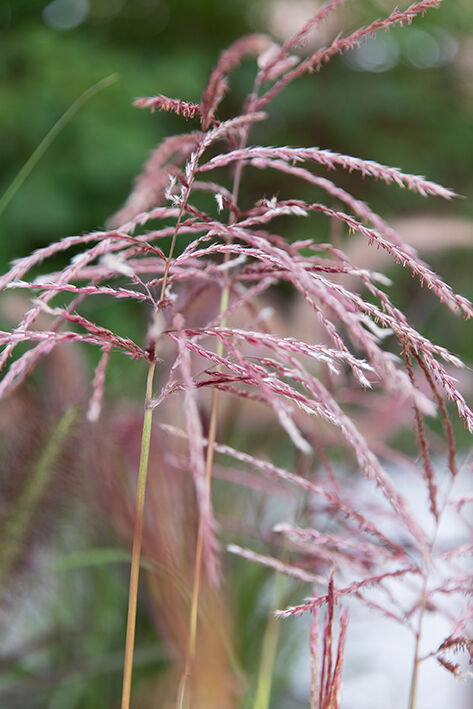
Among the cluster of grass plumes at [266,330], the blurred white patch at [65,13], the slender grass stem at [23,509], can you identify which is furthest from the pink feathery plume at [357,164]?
the blurred white patch at [65,13]

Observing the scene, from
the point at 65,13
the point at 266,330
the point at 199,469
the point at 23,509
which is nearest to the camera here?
the point at 199,469

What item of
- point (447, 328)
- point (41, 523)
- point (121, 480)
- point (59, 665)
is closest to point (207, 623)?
point (121, 480)

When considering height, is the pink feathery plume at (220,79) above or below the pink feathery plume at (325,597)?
above

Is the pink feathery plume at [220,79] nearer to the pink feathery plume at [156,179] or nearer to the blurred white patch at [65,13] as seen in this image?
the pink feathery plume at [156,179]

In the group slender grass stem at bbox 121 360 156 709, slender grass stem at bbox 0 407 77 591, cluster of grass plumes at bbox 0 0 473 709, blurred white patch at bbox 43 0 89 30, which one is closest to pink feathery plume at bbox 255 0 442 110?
cluster of grass plumes at bbox 0 0 473 709

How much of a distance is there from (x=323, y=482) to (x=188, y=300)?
123 mm

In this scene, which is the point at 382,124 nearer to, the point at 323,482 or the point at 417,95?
the point at 417,95

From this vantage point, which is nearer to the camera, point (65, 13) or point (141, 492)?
point (141, 492)

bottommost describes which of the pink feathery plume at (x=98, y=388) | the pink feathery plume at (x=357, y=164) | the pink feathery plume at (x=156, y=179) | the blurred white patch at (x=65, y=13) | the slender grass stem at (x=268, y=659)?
the slender grass stem at (x=268, y=659)

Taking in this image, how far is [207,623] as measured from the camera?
0.23 metres

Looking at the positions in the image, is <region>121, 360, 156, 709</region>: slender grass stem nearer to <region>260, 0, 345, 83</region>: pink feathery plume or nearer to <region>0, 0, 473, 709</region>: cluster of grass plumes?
<region>0, 0, 473, 709</region>: cluster of grass plumes

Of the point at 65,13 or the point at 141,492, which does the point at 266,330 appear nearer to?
the point at 141,492

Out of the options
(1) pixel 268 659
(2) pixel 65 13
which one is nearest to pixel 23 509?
(1) pixel 268 659

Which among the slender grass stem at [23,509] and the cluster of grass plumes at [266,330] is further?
the slender grass stem at [23,509]
